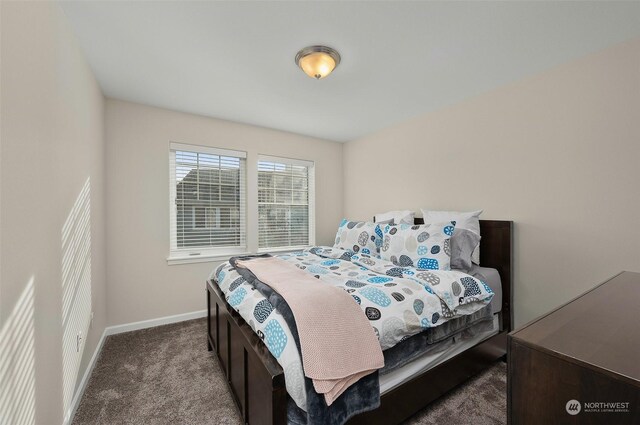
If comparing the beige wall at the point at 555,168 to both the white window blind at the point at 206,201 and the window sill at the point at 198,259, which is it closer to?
the white window blind at the point at 206,201

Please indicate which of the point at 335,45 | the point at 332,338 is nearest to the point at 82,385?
the point at 332,338

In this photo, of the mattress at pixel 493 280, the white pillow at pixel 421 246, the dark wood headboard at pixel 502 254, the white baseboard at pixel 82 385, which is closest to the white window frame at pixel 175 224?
the white baseboard at pixel 82 385

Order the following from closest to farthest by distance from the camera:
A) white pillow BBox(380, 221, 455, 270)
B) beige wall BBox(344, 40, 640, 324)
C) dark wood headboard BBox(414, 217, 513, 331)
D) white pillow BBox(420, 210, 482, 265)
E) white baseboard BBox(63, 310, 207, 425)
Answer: white baseboard BBox(63, 310, 207, 425), beige wall BBox(344, 40, 640, 324), white pillow BBox(380, 221, 455, 270), dark wood headboard BBox(414, 217, 513, 331), white pillow BBox(420, 210, 482, 265)

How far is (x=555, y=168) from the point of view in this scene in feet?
6.94

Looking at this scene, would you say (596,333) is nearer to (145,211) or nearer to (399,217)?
(399,217)

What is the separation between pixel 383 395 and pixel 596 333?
3.13 feet

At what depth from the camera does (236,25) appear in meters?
1.66

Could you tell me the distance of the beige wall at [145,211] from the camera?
2.72 metres

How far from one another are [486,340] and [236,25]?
114 inches

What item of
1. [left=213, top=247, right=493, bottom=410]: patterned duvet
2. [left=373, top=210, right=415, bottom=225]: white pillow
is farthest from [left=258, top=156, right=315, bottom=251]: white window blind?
[left=213, top=247, right=493, bottom=410]: patterned duvet

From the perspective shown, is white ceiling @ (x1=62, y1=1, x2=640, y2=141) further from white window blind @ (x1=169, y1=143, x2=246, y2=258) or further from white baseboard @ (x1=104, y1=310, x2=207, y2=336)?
white baseboard @ (x1=104, y1=310, x2=207, y2=336)

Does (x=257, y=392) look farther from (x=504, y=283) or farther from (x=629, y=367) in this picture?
(x=504, y=283)

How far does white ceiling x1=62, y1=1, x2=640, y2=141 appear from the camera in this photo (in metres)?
1.55

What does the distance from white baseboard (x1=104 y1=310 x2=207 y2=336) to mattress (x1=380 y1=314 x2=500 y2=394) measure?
8.28 feet
